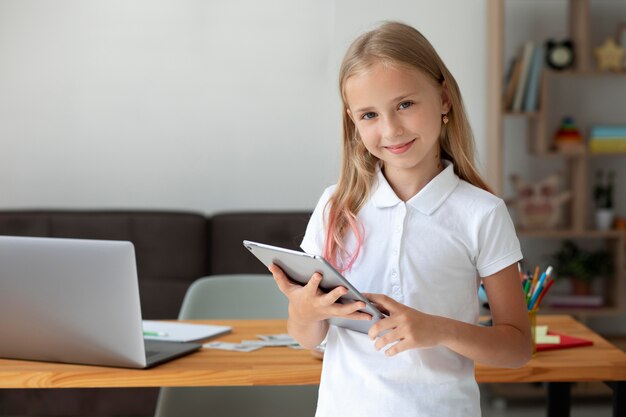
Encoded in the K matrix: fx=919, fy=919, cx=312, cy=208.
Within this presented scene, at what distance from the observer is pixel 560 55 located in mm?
4102

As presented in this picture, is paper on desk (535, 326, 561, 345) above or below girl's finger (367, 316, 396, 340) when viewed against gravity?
below

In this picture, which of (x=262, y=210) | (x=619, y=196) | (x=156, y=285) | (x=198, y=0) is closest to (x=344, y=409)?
(x=156, y=285)

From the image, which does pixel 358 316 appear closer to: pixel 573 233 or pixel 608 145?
pixel 573 233

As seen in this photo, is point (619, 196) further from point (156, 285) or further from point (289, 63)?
point (156, 285)

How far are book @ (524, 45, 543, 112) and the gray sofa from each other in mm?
1156

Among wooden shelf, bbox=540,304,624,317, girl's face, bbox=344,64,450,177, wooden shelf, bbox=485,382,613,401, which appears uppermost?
girl's face, bbox=344,64,450,177

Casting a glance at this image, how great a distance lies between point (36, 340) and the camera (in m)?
1.87

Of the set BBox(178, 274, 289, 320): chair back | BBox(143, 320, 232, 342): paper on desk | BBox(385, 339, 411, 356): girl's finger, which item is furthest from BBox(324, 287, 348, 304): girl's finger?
BBox(178, 274, 289, 320): chair back

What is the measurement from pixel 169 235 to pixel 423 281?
2370mm

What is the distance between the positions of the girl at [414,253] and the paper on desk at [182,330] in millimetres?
562

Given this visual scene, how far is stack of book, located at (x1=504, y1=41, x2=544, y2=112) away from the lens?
4.08 m

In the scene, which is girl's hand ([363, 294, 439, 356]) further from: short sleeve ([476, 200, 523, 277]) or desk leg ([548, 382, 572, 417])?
desk leg ([548, 382, 572, 417])

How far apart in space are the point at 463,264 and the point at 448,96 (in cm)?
29

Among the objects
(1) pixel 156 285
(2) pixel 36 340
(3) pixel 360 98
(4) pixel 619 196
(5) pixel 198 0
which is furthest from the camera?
(4) pixel 619 196
